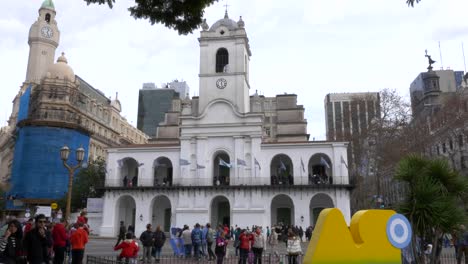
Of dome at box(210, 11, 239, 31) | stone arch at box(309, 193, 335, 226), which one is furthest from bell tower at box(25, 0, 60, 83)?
stone arch at box(309, 193, 335, 226)

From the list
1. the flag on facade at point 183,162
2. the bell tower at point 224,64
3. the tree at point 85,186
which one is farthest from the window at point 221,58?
the tree at point 85,186

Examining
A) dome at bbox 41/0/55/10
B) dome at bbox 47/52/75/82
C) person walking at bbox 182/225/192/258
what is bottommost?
person walking at bbox 182/225/192/258

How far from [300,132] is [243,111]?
11281mm

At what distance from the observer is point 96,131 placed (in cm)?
5894

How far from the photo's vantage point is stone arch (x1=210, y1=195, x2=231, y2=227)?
38.9 m

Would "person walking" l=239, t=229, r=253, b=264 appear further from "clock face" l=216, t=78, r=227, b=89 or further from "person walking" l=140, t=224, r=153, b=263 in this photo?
"clock face" l=216, t=78, r=227, b=89

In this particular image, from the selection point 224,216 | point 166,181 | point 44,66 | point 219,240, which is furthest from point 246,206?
point 44,66

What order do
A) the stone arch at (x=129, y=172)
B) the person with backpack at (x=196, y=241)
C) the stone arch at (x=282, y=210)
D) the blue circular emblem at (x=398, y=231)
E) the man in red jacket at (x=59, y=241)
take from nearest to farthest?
the blue circular emblem at (x=398, y=231) → the man in red jacket at (x=59, y=241) → the person with backpack at (x=196, y=241) → the stone arch at (x=282, y=210) → the stone arch at (x=129, y=172)

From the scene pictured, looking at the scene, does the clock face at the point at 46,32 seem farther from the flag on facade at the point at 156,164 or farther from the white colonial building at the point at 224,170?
the flag on facade at the point at 156,164

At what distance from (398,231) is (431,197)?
130 inches

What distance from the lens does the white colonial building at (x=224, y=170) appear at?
36375 millimetres

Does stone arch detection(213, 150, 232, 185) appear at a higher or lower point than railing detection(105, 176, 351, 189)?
higher

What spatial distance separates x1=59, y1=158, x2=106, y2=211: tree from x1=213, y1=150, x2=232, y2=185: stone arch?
12.1m

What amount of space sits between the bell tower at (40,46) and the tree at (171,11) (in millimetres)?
62701
